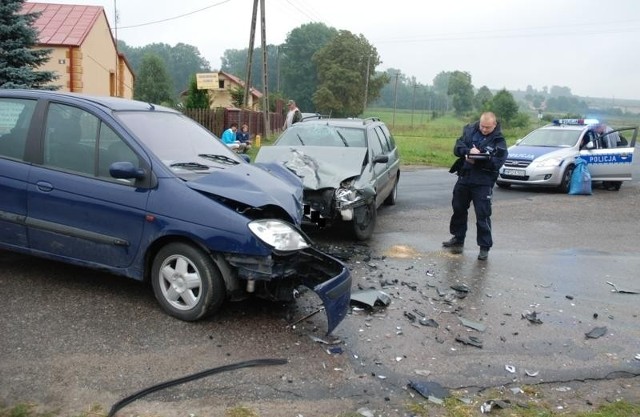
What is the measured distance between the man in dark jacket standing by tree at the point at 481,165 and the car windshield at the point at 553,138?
842 cm

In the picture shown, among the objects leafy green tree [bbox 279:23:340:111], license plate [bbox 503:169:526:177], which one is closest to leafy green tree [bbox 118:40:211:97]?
leafy green tree [bbox 279:23:340:111]

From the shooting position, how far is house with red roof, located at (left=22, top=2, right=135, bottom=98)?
2195 cm

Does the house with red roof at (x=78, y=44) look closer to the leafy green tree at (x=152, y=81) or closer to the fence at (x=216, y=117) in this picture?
the fence at (x=216, y=117)

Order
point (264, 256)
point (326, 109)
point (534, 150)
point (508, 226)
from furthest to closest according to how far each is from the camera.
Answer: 1. point (326, 109)
2. point (534, 150)
3. point (508, 226)
4. point (264, 256)

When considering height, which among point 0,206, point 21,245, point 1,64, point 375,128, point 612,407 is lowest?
point 612,407

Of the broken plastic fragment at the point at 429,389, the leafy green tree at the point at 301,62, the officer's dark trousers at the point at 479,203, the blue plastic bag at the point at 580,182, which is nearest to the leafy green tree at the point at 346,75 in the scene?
the leafy green tree at the point at 301,62

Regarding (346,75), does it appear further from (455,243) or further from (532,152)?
(455,243)

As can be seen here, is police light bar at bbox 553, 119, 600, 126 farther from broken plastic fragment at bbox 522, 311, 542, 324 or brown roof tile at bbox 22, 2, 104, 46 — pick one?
brown roof tile at bbox 22, 2, 104, 46

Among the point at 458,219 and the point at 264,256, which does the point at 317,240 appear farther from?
the point at 264,256

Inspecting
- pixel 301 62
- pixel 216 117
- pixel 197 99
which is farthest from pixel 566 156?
pixel 301 62

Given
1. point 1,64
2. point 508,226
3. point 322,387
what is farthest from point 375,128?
point 1,64

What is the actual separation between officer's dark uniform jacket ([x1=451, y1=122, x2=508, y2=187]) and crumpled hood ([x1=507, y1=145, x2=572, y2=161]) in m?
7.46

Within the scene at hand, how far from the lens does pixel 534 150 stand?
14.2 metres

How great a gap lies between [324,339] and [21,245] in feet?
9.06
